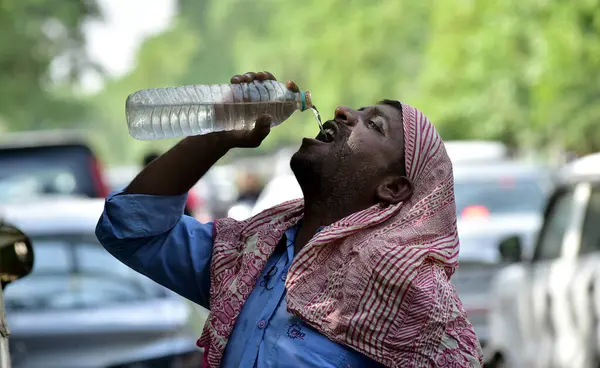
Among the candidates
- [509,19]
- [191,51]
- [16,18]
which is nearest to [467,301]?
[509,19]

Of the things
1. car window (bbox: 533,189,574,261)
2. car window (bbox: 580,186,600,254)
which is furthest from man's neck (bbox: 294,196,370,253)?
car window (bbox: 533,189,574,261)

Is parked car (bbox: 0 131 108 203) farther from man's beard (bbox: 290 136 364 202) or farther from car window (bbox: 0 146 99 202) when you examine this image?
man's beard (bbox: 290 136 364 202)

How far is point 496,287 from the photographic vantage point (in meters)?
9.06

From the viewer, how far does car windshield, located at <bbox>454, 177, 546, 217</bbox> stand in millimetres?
11737

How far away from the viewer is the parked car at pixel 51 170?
11.5 m

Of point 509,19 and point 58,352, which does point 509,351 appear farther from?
point 509,19

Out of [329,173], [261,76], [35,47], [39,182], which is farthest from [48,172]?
[35,47]

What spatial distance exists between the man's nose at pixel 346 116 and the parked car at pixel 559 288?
10.8 feet

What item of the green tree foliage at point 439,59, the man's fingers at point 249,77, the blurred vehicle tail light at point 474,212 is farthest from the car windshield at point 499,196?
the man's fingers at point 249,77

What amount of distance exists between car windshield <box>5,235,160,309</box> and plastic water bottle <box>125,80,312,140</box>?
10.3 ft

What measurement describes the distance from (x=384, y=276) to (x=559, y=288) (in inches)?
173

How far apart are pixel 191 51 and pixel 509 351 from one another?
84.4m

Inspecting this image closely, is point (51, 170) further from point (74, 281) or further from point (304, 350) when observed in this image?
point (304, 350)

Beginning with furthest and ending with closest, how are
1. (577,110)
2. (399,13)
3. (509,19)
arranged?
1. (399,13)
2. (509,19)
3. (577,110)
